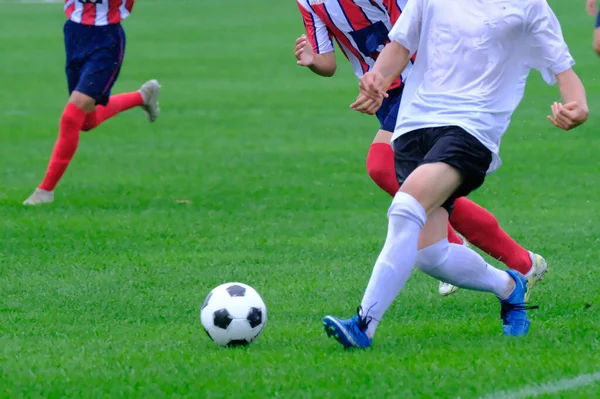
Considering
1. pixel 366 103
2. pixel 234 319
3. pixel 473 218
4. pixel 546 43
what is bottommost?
pixel 473 218

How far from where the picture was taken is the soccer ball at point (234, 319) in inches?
206

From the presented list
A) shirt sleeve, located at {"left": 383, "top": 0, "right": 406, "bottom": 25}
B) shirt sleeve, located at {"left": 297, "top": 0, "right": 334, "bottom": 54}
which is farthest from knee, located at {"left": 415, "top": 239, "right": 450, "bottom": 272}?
shirt sleeve, located at {"left": 297, "top": 0, "right": 334, "bottom": 54}

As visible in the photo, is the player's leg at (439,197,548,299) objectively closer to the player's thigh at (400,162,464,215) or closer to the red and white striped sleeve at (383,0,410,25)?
the red and white striped sleeve at (383,0,410,25)

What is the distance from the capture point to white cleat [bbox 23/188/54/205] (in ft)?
32.2

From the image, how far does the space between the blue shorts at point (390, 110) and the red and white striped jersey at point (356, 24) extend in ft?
0.19

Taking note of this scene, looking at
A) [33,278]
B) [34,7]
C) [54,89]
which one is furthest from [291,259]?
[34,7]

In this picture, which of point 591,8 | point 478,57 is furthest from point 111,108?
point 478,57

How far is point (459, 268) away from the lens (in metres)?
5.29

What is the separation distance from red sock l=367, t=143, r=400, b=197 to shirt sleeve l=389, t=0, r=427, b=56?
0.92 meters

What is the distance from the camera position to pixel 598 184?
10.3 m

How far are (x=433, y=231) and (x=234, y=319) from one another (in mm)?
898

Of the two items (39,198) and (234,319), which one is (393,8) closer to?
(234,319)

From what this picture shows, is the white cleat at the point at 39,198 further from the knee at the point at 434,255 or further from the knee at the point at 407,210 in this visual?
the knee at the point at 407,210

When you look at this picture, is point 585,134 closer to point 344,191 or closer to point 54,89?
point 344,191
